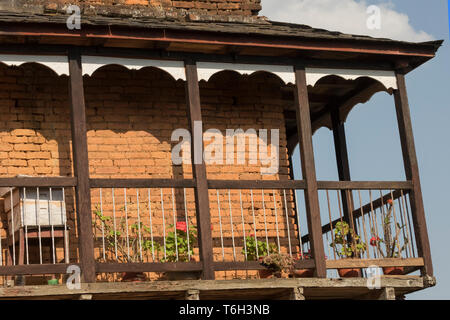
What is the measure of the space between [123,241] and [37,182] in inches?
76.6

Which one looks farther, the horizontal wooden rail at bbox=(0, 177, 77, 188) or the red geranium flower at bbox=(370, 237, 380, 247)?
the red geranium flower at bbox=(370, 237, 380, 247)

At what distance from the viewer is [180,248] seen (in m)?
13.6

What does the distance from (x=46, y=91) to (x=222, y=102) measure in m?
2.63

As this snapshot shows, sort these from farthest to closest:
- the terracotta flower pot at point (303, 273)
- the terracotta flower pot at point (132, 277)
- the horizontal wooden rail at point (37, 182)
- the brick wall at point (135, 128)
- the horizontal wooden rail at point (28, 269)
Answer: the brick wall at point (135, 128)
the terracotta flower pot at point (303, 273)
the terracotta flower pot at point (132, 277)
the horizontal wooden rail at point (37, 182)
the horizontal wooden rail at point (28, 269)

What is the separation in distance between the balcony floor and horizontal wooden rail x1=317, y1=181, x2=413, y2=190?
1264mm

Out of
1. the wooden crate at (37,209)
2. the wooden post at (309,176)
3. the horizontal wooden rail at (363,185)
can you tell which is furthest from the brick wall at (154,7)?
the horizontal wooden rail at (363,185)

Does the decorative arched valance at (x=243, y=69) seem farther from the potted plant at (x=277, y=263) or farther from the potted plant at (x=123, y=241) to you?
the potted plant at (x=277, y=263)

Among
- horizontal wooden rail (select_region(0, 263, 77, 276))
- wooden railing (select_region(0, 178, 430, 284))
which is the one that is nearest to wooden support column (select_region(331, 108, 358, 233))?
wooden railing (select_region(0, 178, 430, 284))

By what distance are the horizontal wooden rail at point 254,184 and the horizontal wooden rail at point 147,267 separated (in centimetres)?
107

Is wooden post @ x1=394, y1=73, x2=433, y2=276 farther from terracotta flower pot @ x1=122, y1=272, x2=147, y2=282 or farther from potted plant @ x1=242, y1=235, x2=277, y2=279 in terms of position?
terracotta flower pot @ x1=122, y1=272, x2=147, y2=282

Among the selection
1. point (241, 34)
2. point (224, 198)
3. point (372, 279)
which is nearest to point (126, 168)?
point (224, 198)

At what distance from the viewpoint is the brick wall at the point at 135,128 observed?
14359 mm

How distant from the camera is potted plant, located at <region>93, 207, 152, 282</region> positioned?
13.3 metres

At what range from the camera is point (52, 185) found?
12641mm
